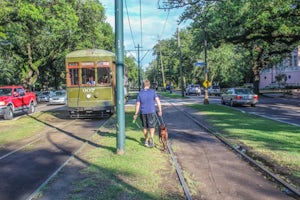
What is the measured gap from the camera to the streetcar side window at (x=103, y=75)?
20.1 meters

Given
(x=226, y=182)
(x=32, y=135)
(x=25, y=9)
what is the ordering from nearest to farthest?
(x=226, y=182)
(x=32, y=135)
(x=25, y=9)

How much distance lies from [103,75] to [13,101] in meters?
6.41

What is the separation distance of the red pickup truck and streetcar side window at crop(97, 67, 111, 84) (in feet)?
19.5

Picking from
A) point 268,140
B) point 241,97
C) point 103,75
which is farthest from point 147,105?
point 241,97

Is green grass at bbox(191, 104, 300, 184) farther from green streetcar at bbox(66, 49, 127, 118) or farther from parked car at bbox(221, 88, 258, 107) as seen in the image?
parked car at bbox(221, 88, 258, 107)

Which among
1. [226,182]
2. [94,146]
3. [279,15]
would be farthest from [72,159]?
[279,15]

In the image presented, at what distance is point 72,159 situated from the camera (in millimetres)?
9484

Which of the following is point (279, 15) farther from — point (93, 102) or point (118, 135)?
point (118, 135)

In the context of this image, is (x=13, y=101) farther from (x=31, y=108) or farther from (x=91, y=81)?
(x=91, y=81)

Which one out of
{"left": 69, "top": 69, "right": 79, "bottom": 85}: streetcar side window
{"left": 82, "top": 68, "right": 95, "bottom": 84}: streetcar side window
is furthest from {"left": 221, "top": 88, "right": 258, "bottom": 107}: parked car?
{"left": 69, "top": 69, "right": 79, "bottom": 85}: streetcar side window

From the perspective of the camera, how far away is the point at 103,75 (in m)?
20.2

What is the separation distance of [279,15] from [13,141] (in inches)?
773

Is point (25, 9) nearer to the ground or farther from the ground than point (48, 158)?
farther from the ground

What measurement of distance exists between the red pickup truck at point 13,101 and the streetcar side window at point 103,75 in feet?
19.5
